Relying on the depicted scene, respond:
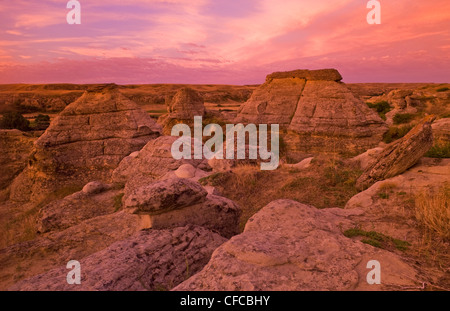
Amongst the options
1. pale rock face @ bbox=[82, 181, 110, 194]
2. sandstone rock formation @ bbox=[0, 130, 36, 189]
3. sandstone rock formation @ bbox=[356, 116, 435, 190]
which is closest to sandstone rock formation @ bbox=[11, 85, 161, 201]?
sandstone rock formation @ bbox=[0, 130, 36, 189]

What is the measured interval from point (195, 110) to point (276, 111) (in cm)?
998

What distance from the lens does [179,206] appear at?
445 centimetres

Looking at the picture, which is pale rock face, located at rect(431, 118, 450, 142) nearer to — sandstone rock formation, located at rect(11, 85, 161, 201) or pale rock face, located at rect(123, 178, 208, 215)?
pale rock face, located at rect(123, 178, 208, 215)

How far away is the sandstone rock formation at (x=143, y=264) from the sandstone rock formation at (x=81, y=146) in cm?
908

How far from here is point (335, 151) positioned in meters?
13.2

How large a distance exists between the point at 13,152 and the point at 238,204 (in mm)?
13574

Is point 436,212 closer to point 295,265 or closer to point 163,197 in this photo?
point 295,265

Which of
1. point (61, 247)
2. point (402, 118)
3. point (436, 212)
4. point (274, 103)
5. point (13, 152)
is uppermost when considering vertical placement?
point (274, 103)

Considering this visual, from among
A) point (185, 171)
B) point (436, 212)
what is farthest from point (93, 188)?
point (436, 212)

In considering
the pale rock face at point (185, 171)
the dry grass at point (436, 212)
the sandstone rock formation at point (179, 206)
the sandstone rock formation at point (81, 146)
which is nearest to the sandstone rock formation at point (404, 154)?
the dry grass at point (436, 212)

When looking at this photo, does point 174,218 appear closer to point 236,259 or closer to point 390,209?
point 236,259

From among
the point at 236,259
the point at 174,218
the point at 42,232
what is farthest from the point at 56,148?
the point at 236,259

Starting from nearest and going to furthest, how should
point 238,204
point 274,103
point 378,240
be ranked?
point 378,240
point 238,204
point 274,103

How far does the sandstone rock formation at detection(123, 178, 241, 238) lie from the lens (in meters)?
4.13
